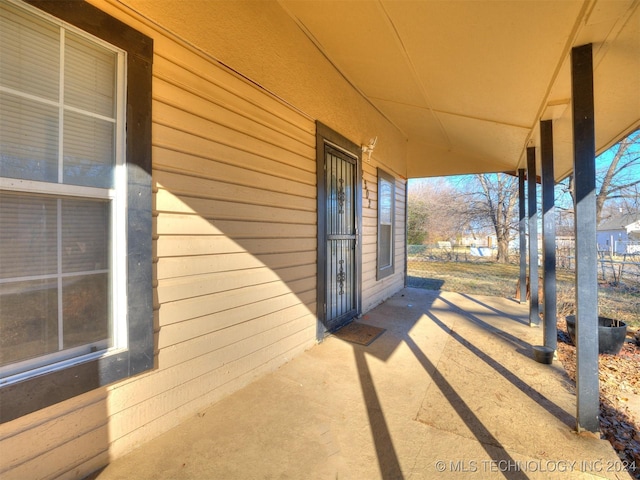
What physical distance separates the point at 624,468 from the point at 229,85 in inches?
139

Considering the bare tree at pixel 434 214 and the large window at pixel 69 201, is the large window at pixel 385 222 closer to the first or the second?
the large window at pixel 69 201

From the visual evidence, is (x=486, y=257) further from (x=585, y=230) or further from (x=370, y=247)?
(x=585, y=230)

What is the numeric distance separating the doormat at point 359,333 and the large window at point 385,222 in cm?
139

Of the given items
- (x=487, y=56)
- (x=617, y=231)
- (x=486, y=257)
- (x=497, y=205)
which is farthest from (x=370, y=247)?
(x=617, y=231)

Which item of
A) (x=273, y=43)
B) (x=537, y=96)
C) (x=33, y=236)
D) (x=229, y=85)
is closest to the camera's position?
(x=33, y=236)

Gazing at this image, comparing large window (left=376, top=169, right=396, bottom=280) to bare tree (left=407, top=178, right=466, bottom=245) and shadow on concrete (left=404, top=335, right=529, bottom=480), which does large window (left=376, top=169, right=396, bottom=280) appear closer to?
shadow on concrete (left=404, top=335, right=529, bottom=480)

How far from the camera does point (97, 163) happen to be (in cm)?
153

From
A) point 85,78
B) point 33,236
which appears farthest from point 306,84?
point 33,236

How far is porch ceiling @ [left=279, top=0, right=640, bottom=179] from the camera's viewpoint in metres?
1.89

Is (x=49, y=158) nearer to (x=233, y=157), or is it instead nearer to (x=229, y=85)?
(x=233, y=157)

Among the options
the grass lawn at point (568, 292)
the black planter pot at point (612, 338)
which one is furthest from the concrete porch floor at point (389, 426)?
the grass lawn at point (568, 292)

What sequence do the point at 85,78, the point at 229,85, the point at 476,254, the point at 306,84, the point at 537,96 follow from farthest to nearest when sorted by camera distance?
1. the point at 476,254
2. the point at 306,84
3. the point at 537,96
4. the point at 229,85
5. the point at 85,78

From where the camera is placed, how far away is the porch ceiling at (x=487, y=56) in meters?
1.89

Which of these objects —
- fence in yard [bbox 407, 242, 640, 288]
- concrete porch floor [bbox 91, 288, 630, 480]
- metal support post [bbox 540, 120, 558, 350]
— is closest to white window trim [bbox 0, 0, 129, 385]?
concrete porch floor [bbox 91, 288, 630, 480]
